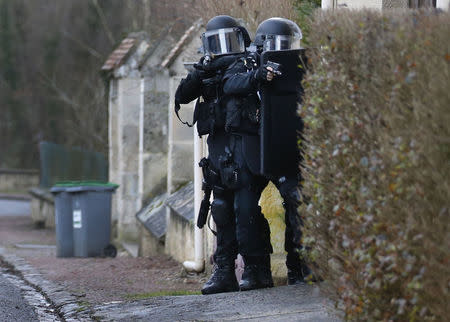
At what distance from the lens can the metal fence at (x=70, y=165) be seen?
74.4ft

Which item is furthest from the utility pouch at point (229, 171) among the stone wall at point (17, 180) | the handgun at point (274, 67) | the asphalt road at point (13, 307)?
the stone wall at point (17, 180)

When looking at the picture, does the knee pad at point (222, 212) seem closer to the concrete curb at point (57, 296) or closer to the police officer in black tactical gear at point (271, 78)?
the police officer in black tactical gear at point (271, 78)

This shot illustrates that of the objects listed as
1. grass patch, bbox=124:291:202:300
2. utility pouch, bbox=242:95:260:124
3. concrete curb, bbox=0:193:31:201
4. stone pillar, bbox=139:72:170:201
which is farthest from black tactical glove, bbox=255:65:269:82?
concrete curb, bbox=0:193:31:201

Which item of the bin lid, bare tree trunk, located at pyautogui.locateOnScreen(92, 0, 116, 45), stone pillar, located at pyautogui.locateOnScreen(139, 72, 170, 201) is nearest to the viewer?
the bin lid

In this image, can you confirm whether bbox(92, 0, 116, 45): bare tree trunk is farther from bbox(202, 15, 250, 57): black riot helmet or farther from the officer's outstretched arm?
bbox(202, 15, 250, 57): black riot helmet

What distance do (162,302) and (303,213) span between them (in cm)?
240

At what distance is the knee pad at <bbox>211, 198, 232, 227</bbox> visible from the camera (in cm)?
762

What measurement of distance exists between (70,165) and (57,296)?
1638cm

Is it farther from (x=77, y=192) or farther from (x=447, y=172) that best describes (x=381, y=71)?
(x=77, y=192)

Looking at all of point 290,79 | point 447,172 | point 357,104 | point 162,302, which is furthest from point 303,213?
point 162,302

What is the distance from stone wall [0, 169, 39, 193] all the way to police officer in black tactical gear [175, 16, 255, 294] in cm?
3609

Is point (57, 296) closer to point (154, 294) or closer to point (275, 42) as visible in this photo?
point (154, 294)

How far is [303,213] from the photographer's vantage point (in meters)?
5.48

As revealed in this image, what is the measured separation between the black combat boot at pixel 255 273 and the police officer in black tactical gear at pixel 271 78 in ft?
0.13
